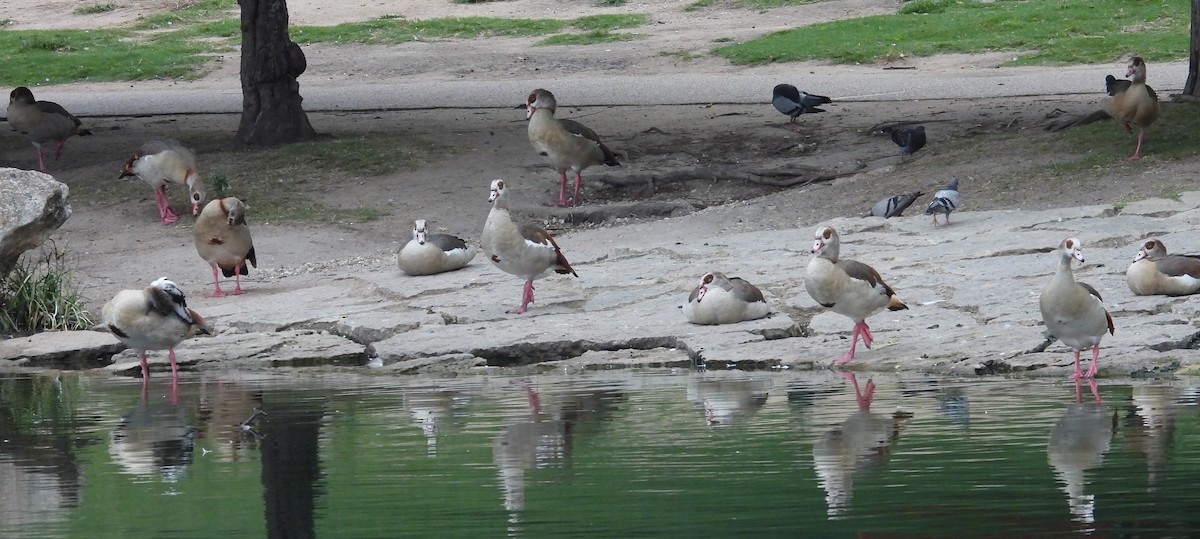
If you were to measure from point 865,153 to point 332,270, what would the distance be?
20.3 feet

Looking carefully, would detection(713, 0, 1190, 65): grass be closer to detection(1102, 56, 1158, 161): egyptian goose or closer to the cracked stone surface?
detection(1102, 56, 1158, 161): egyptian goose

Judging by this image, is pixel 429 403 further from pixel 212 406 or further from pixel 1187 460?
pixel 1187 460

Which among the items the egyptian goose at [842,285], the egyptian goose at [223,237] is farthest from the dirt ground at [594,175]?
the egyptian goose at [842,285]

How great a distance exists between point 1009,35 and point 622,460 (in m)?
23.7

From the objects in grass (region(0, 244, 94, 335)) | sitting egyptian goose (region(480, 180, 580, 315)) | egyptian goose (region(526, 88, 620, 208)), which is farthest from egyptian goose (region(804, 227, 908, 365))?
egyptian goose (region(526, 88, 620, 208))

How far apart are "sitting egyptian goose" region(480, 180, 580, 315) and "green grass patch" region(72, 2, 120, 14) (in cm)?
3730

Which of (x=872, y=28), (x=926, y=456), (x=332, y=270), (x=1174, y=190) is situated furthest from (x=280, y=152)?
(x=872, y=28)

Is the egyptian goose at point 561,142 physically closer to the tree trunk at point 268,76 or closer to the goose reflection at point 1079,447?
the tree trunk at point 268,76

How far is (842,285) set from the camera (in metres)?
9.17

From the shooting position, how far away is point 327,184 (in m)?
16.8

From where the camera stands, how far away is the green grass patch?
4572 centimetres

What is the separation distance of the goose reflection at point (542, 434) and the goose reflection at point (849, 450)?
1.06 meters

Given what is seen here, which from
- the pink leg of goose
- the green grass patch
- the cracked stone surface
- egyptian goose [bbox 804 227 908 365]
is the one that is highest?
the green grass patch

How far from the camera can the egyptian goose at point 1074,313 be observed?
27.1 ft
